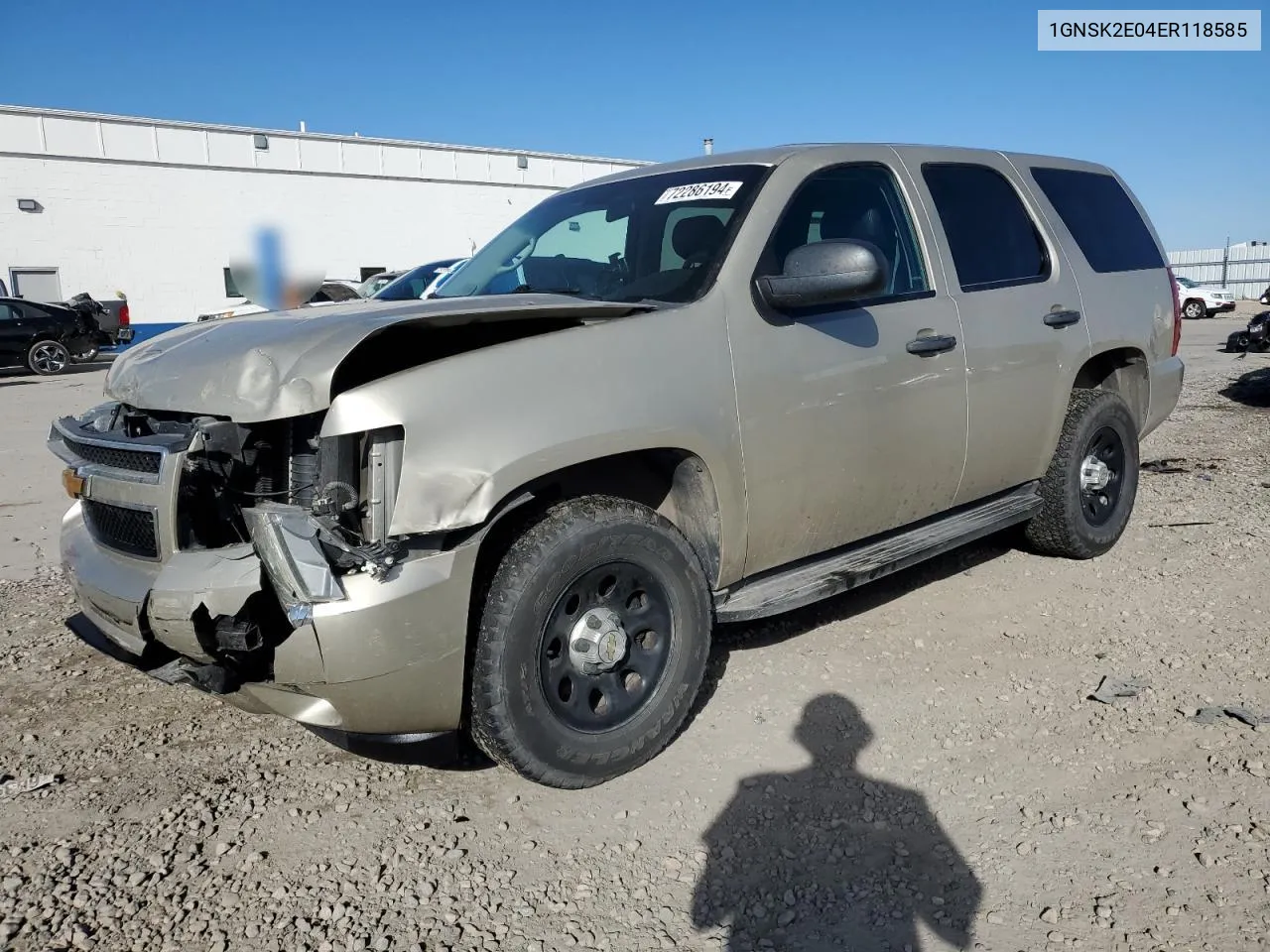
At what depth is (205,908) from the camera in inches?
97.2

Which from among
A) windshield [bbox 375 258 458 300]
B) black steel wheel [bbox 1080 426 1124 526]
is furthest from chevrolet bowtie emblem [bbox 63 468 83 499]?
black steel wheel [bbox 1080 426 1124 526]

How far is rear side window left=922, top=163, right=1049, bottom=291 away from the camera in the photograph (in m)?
4.18

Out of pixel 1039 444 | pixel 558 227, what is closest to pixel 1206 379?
pixel 1039 444

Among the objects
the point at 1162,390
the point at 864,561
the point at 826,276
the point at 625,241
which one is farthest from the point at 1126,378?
the point at 625,241

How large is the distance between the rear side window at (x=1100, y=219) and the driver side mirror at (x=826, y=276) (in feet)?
7.00

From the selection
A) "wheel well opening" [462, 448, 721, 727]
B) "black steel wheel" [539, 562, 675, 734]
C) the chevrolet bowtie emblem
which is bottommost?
"black steel wheel" [539, 562, 675, 734]

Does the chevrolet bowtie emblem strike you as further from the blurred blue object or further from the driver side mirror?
the blurred blue object

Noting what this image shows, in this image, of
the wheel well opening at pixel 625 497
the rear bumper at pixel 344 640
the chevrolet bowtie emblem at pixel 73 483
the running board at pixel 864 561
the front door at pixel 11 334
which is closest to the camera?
the rear bumper at pixel 344 640

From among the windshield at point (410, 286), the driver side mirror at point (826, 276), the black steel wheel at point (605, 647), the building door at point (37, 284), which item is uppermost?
the building door at point (37, 284)

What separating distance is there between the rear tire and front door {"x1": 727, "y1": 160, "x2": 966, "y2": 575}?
3.13ft

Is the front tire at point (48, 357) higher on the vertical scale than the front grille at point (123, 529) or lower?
higher

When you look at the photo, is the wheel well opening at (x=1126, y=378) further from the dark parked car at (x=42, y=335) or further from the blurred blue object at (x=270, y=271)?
the dark parked car at (x=42, y=335)

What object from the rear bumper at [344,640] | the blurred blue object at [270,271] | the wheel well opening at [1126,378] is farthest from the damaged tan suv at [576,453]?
the blurred blue object at [270,271]

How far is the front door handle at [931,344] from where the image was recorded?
3.75 meters
